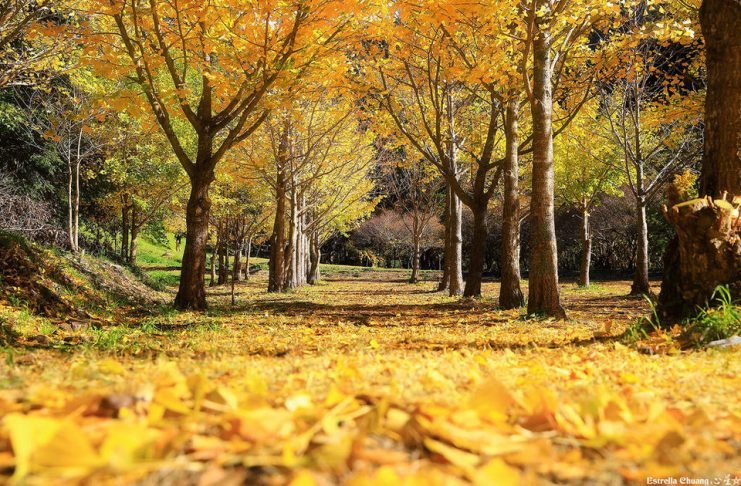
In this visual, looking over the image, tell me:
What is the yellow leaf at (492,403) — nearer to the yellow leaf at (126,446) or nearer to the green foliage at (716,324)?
the yellow leaf at (126,446)

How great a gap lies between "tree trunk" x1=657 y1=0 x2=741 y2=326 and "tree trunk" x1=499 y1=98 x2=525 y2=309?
4582mm

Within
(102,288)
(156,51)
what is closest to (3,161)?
(102,288)

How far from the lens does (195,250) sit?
29.0 feet

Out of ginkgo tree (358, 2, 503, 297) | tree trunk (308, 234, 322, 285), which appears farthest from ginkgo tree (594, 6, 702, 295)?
tree trunk (308, 234, 322, 285)

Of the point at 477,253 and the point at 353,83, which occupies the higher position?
the point at 353,83

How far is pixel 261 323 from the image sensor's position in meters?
6.92

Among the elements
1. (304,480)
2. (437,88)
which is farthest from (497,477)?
(437,88)

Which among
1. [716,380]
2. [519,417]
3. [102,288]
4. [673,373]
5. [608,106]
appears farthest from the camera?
[608,106]

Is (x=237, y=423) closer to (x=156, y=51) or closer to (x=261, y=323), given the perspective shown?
(x=261, y=323)

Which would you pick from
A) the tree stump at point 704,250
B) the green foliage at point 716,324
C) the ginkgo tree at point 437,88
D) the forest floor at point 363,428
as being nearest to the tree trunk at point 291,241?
the ginkgo tree at point 437,88

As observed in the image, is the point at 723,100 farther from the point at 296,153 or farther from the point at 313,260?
the point at 313,260

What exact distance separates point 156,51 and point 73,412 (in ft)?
26.8

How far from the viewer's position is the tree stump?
406 centimetres

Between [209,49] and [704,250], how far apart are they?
24.4ft
